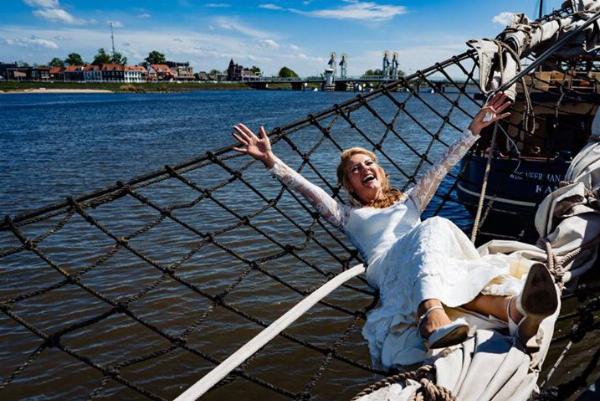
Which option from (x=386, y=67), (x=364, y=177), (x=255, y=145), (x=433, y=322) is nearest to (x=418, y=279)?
(x=433, y=322)

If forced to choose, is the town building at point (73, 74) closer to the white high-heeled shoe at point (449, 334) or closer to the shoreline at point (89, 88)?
the shoreline at point (89, 88)

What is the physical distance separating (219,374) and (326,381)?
2.78m

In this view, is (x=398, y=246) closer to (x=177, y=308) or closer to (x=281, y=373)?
(x=281, y=373)

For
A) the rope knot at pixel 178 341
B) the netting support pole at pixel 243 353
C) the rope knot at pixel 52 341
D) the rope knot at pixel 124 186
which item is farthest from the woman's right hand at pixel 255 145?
the rope knot at pixel 52 341

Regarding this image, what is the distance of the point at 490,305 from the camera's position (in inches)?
88.8

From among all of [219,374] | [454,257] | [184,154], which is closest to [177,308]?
[219,374]

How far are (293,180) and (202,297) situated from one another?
375cm

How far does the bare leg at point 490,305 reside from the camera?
2.21 meters

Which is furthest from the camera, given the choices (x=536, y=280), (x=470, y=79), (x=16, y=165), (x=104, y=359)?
(x=16, y=165)

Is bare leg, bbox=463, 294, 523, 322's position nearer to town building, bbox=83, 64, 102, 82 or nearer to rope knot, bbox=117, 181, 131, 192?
rope knot, bbox=117, 181, 131, 192

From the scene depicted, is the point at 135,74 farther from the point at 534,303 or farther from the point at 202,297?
the point at 534,303

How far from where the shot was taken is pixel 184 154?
60.8ft

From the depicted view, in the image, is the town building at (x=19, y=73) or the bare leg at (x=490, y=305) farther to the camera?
the town building at (x=19, y=73)

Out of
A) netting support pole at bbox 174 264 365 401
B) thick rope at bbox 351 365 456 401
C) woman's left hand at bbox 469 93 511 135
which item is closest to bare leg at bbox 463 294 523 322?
thick rope at bbox 351 365 456 401
